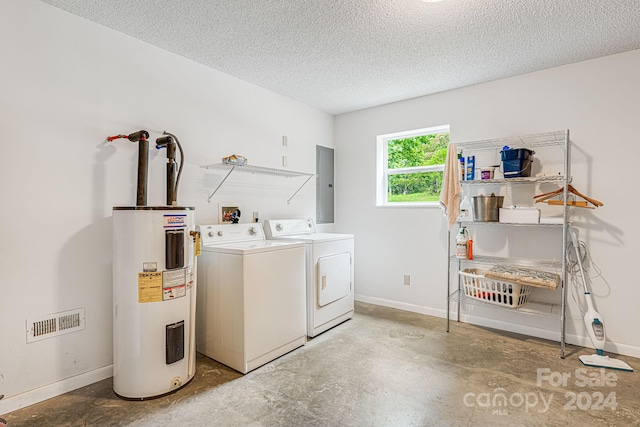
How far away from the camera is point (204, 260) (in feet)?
8.55

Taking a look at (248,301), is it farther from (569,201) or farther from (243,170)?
(569,201)

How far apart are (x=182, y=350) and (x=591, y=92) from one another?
378cm

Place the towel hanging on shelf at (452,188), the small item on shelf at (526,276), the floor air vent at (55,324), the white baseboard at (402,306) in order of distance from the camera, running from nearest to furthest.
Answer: the floor air vent at (55,324) < the small item on shelf at (526,276) < the towel hanging on shelf at (452,188) < the white baseboard at (402,306)

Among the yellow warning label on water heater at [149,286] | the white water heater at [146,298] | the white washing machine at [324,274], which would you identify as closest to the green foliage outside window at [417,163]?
the white washing machine at [324,274]

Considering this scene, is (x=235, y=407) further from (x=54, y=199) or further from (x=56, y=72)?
(x=56, y=72)

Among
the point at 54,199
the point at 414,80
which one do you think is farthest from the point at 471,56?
the point at 54,199

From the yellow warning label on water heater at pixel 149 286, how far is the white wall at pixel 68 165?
1.60ft

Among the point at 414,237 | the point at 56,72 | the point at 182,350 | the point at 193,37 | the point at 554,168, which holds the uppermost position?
the point at 193,37

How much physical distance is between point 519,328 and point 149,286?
10.5 feet

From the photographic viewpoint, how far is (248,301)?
236cm

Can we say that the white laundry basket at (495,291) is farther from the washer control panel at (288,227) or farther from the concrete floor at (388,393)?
the washer control panel at (288,227)

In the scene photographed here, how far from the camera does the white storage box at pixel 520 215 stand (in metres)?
2.76

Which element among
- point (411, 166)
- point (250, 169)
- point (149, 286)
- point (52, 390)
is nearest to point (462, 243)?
point (411, 166)

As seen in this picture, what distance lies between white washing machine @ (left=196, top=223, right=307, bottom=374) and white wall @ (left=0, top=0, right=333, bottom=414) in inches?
24.3
